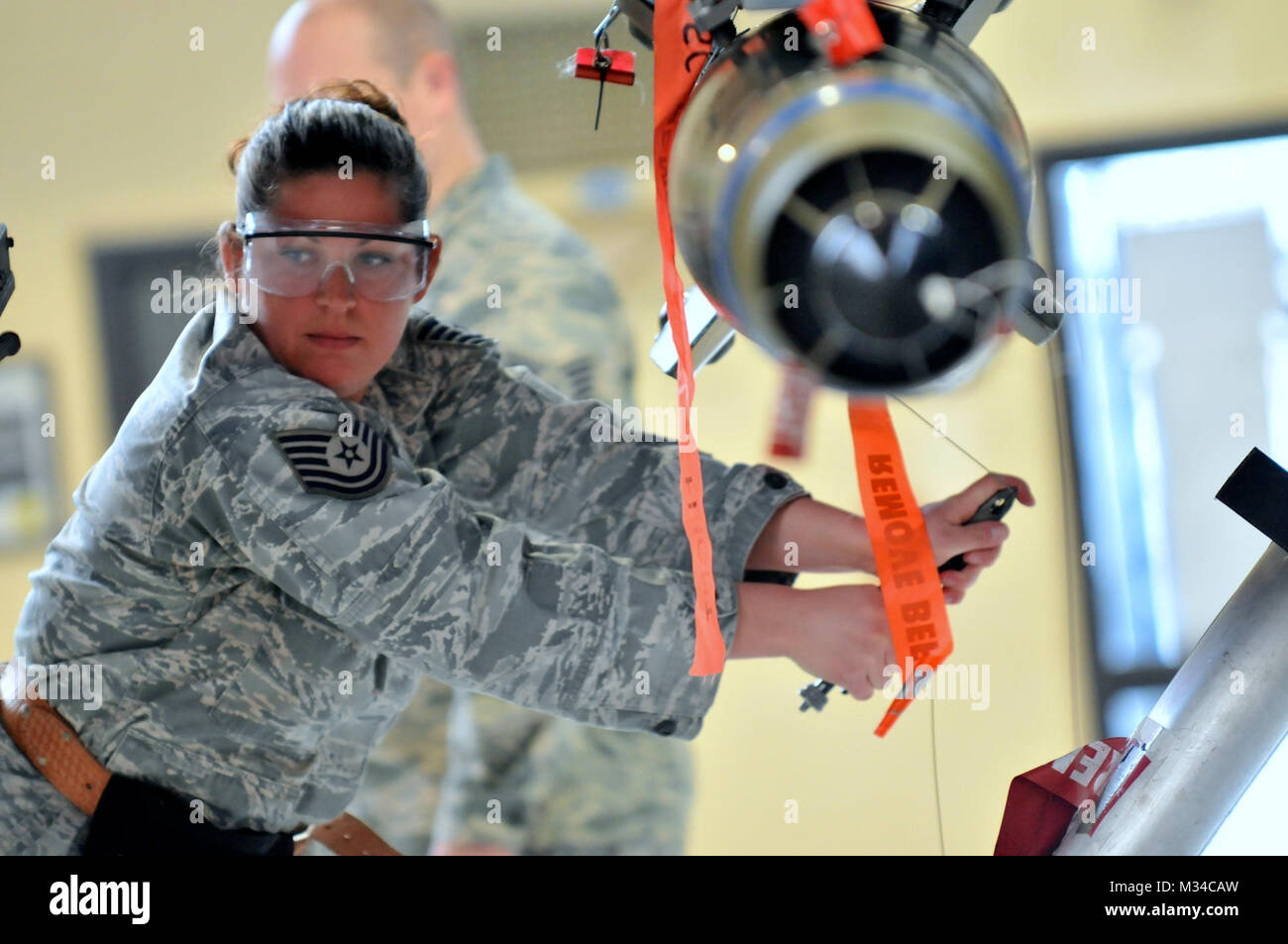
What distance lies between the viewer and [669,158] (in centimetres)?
50

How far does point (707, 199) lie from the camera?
448 millimetres

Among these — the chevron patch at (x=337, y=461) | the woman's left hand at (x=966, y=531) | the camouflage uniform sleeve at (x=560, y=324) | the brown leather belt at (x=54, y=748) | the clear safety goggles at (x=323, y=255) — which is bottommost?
the brown leather belt at (x=54, y=748)

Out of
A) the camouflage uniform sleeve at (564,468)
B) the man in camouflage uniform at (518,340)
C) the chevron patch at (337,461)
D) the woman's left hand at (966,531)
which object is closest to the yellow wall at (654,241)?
the man in camouflage uniform at (518,340)

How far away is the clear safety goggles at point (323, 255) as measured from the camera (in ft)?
2.23

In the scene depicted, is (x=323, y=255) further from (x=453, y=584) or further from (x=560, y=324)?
(x=560, y=324)

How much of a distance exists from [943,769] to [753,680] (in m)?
0.39

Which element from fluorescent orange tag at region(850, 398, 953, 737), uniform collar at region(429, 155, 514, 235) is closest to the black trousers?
fluorescent orange tag at region(850, 398, 953, 737)

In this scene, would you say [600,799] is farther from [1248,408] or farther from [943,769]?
[1248,408]

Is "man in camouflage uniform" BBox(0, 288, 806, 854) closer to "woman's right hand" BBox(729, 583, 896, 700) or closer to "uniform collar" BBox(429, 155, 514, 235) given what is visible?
"woman's right hand" BBox(729, 583, 896, 700)

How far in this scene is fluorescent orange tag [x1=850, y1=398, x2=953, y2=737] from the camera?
529mm

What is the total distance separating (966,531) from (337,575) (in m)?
0.31

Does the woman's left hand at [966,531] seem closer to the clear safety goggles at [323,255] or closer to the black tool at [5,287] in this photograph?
the clear safety goggles at [323,255]

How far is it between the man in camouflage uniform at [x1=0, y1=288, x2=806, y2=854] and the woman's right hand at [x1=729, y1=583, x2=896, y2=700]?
0.6 inches
